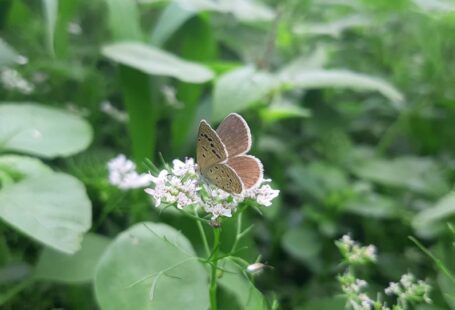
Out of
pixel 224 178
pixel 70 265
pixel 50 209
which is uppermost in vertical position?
pixel 224 178

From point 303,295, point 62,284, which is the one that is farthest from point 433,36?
point 62,284

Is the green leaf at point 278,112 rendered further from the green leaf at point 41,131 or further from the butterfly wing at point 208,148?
the butterfly wing at point 208,148

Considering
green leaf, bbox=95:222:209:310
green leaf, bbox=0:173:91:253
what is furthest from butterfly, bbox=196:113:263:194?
green leaf, bbox=0:173:91:253

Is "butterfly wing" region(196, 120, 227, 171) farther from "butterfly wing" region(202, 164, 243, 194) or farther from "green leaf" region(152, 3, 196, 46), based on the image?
"green leaf" region(152, 3, 196, 46)

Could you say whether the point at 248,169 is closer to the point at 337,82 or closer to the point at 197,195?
the point at 197,195

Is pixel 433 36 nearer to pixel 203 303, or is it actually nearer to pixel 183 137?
pixel 183 137

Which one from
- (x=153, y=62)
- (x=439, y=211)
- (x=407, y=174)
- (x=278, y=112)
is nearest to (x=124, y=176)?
(x=153, y=62)
